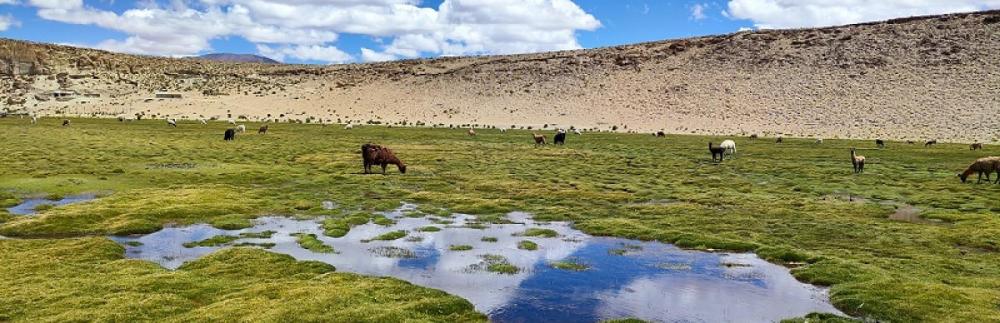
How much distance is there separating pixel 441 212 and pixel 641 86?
9962 centimetres

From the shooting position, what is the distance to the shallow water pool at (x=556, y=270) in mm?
13828

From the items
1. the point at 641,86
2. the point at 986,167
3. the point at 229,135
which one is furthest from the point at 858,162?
the point at 641,86

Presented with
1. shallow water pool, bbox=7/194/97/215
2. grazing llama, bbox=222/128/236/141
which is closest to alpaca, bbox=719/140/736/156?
grazing llama, bbox=222/128/236/141

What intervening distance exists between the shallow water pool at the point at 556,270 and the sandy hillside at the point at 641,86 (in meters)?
79.7

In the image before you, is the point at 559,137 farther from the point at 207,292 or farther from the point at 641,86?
the point at 641,86

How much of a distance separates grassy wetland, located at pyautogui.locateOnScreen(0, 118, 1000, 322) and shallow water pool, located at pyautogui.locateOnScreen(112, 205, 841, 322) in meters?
0.81

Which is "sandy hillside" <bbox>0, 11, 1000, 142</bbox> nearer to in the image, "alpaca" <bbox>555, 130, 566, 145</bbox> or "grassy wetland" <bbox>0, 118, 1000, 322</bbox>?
"alpaca" <bbox>555, 130, 566, 145</bbox>

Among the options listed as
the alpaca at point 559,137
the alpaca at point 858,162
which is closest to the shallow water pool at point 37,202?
the alpaca at point 858,162

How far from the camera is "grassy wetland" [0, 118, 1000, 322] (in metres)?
13.5

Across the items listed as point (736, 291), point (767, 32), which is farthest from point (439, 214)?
point (767, 32)

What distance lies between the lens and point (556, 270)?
16969mm

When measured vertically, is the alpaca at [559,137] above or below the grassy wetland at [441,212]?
above

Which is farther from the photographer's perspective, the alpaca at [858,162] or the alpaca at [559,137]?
the alpaca at [559,137]

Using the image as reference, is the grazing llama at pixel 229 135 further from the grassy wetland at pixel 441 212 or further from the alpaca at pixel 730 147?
the alpaca at pixel 730 147
